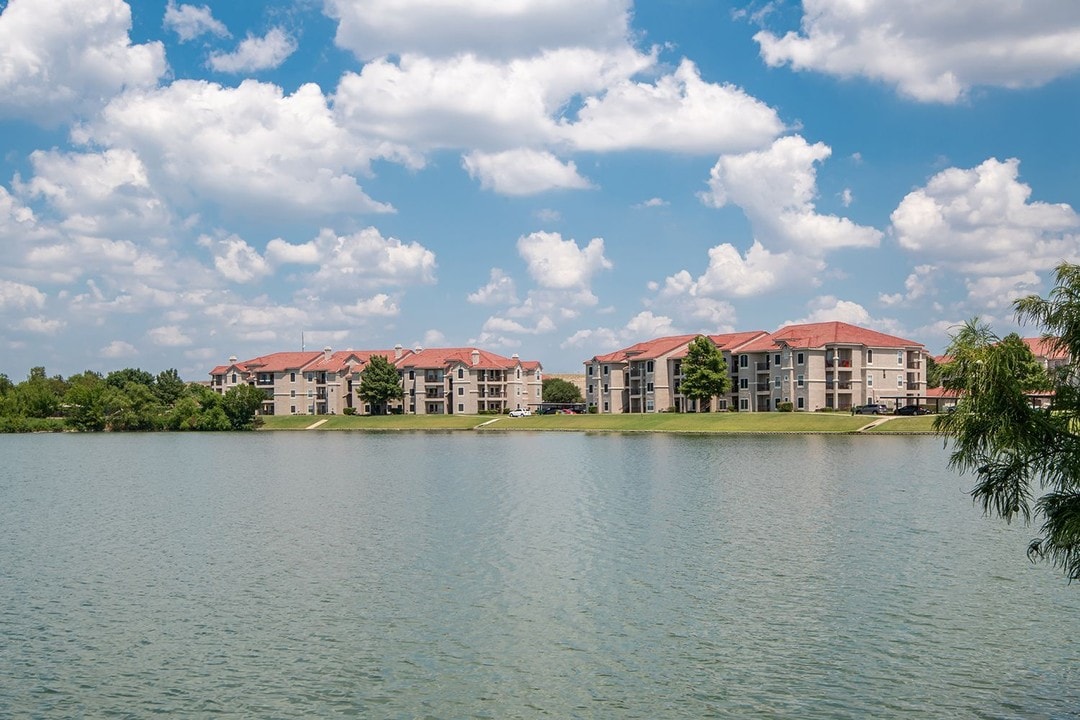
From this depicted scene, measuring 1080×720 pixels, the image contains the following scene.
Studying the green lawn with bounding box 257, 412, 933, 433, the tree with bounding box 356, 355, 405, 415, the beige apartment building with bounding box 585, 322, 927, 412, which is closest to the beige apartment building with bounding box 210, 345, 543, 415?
the tree with bounding box 356, 355, 405, 415

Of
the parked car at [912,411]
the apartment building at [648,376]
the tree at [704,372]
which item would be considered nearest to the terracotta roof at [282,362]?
→ the apartment building at [648,376]

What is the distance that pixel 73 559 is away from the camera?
1324 inches

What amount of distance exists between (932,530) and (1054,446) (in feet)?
81.4

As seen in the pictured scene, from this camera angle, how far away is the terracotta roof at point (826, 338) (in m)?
128

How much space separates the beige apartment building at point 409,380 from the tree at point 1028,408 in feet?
491

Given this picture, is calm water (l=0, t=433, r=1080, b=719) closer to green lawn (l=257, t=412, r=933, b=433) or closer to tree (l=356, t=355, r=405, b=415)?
green lawn (l=257, t=412, r=933, b=433)

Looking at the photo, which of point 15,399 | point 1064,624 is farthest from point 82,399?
point 1064,624

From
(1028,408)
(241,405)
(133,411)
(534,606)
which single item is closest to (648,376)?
(241,405)

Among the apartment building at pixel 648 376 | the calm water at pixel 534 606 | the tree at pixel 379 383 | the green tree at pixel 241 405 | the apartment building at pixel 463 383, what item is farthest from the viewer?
the apartment building at pixel 463 383

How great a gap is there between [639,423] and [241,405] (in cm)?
6375

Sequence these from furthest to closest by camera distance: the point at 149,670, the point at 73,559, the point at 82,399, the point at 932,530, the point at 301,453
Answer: the point at 82,399
the point at 301,453
the point at 932,530
the point at 73,559
the point at 149,670

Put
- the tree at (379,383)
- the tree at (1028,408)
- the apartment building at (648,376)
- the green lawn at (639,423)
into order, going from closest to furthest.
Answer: the tree at (1028,408)
the green lawn at (639,423)
the apartment building at (648,376)
the tree at (379,383)

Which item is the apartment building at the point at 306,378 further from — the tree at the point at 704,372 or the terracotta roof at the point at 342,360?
the tree at the point at 704,372

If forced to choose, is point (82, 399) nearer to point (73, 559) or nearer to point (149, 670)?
point (73, 559)
